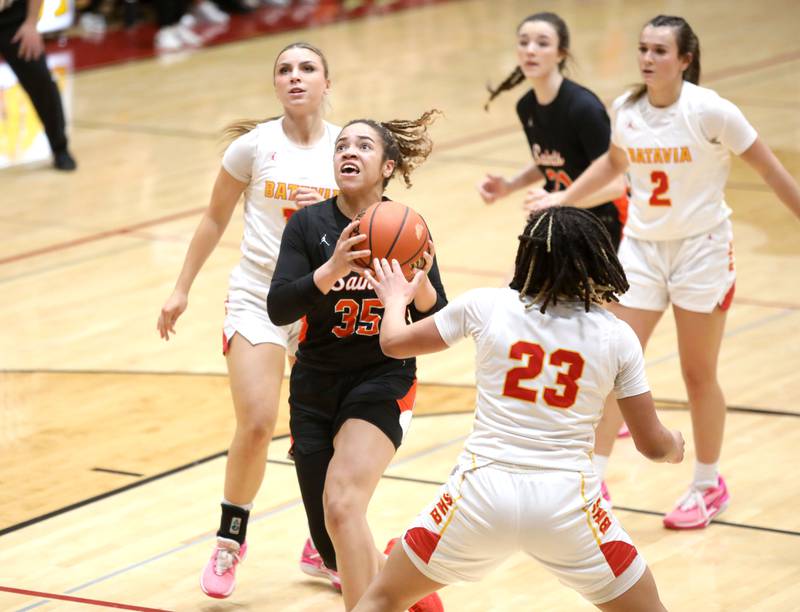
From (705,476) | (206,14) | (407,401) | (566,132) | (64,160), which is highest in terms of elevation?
(566,132)

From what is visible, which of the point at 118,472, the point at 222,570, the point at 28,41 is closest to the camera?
the point at 222,570

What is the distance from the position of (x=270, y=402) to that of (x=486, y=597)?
3.24ft

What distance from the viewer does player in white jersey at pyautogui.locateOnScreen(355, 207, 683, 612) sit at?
11.5 feet

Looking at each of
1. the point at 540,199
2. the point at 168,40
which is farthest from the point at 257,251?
the point at 168,40

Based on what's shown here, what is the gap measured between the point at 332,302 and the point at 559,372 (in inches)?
39.2

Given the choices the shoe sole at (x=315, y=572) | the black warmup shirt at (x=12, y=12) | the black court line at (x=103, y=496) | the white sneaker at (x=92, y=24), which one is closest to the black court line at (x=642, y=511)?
the black court line at (x=103, y=496)

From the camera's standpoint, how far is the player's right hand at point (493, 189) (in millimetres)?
6359

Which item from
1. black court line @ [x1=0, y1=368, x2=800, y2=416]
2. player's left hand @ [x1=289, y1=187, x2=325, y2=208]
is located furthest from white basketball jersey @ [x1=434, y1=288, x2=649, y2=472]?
black court line @ [x1=0, y1=368, x2=800, y2=416]

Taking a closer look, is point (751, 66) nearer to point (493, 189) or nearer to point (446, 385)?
point (446, 385)

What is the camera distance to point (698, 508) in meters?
5.37

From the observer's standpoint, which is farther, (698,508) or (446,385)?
(446,385)

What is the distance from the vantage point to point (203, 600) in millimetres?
4848

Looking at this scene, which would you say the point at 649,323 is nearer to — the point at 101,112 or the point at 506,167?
the point at 506,167

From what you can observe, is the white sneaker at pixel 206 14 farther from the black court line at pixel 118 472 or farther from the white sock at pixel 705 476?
the white sock at pixel 705 476
